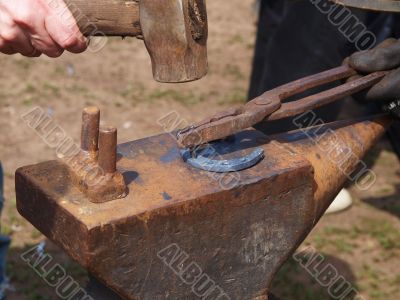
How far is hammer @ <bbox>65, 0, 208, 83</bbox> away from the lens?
2256mm

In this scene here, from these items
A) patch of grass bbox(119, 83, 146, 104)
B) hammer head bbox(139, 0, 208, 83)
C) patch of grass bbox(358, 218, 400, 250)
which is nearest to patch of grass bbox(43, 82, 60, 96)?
patch of grass bbox(119, 83, 146, 104)

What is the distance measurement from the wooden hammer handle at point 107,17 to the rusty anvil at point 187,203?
0.37 m

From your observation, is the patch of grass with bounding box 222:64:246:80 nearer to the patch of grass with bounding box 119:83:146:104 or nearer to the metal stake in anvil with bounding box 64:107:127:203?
the patch of grass with bounding box 119:83:146:104

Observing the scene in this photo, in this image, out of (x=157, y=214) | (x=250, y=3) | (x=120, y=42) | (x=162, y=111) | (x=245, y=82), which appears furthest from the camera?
(x=250, y=3)

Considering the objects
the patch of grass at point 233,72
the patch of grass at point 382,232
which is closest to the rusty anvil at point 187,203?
the patch of grass at point 382,232

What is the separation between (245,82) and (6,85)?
1.79m

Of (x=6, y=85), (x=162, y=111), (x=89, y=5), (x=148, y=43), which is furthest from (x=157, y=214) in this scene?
(x=6, y=85)

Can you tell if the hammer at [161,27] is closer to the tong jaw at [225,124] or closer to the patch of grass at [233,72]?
the tong jaw at [225,124]

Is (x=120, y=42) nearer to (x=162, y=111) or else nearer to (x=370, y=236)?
(x=162, y=111)

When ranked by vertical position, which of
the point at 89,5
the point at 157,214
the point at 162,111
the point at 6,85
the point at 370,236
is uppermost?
the point at 89,5

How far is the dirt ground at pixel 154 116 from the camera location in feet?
12.5

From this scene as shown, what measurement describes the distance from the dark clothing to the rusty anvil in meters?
1.49

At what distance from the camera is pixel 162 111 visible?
530cm

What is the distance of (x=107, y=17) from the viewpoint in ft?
7.97
